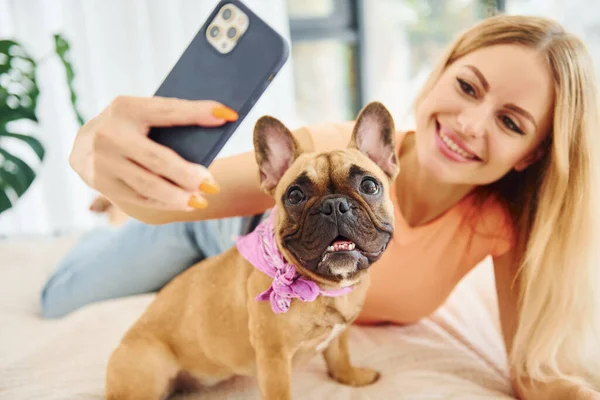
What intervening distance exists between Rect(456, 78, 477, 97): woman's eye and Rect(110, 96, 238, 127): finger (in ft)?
1.91

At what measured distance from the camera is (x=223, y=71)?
2.13ft

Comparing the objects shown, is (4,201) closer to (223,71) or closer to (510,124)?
(223,71)

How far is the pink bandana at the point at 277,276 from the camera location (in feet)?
2.34

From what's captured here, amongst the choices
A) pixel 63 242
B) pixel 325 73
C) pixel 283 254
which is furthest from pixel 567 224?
pixel 325 73

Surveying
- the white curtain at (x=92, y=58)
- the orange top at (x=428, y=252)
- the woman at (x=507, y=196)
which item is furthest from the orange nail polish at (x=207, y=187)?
the white curtain at (x=92, y=58)

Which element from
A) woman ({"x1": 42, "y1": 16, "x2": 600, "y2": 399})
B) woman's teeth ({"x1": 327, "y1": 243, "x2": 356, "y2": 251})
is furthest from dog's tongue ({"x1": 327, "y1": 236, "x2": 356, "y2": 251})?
woman ({"x1": 42, "y1": 16, "x2": 600, "y2": 399})

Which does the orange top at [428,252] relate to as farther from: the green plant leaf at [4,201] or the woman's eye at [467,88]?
the green plant leaf at [4,201]

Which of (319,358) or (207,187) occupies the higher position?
(207,187)

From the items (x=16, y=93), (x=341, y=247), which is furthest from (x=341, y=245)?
(x=16, y=93)

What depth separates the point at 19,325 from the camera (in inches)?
49.9

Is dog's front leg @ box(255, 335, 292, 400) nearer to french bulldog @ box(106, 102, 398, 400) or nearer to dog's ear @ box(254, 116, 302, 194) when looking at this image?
french bulldog @ box(106, 102, 398, 400)

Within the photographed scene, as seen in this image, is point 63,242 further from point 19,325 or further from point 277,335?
point 277,335

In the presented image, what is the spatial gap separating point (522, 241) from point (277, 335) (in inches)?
26.2

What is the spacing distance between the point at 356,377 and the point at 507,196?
60 cm
